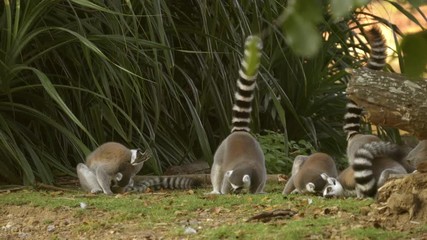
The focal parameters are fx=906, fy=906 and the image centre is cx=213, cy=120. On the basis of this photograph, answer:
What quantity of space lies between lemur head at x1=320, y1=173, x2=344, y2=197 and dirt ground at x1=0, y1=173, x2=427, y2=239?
119 centimetres

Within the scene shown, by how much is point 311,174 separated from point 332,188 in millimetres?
292

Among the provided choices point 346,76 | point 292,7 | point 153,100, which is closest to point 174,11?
point 153,100

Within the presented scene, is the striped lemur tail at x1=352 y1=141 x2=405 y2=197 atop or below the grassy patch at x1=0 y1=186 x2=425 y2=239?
atop

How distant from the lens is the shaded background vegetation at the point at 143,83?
27.6ft

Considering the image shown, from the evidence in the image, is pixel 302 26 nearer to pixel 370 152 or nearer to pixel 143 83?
pixel 370 152

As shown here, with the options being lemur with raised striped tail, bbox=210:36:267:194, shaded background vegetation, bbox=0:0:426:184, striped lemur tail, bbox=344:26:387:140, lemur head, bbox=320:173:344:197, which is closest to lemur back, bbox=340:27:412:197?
lemur head, bbox=320:173:344:197

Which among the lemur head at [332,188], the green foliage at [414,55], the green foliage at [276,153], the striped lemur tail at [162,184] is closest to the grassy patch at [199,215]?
the lemur head at [332,188]

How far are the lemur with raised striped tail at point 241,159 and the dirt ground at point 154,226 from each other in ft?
3.97

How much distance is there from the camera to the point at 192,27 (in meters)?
10.3

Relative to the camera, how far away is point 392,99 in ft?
17.3

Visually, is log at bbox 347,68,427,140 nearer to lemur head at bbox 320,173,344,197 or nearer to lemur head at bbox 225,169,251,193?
lemur head at bbox 320,173,344,197

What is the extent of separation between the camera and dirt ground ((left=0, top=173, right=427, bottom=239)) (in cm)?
532

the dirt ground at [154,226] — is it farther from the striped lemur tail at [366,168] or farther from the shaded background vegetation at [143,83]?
the shaded background vegetation at [143,83]

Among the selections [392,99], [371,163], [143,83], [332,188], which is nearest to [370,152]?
[371,163]
